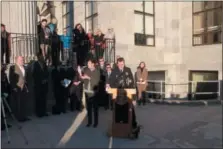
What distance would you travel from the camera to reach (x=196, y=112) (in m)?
10.3

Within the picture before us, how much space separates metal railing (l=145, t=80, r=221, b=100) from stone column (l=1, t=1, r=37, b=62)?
19.9 ft

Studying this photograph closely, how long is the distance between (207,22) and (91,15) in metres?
6.59

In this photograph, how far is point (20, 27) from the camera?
37.5ft

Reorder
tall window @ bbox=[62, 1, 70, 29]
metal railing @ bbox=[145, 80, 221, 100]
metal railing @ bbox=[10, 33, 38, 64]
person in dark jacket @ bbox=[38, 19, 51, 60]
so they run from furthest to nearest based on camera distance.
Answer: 1. tall window @ bbox=[62, 1, 70, 29]
2. metal railing @ bbox=[145, 80, 221, 100]
3. metal railing @ bbox=[10, 33, 38, 64]
4. person in dark jacket @ bbox=[38, 19, 51, 60]

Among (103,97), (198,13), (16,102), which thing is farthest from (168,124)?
(198,13)

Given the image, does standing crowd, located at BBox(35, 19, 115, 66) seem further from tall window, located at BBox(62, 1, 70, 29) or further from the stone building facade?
tall window, located at BBox(62, 1, 70, 29)

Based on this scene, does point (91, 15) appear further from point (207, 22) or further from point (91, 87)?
point (91, 87)

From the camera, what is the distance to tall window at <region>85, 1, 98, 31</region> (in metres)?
17.7

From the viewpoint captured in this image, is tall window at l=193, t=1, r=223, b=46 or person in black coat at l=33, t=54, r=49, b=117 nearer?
person in black coat at l=33, t=54, r=49, b=117

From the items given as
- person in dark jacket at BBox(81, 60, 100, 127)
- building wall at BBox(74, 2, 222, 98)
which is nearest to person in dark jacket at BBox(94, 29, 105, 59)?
building wall at BBox(74, 2, 222, 98)

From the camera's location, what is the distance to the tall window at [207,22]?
52.1 ft

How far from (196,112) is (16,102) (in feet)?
18.9

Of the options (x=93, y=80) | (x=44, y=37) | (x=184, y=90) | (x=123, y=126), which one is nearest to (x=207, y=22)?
(x=184, y=90)

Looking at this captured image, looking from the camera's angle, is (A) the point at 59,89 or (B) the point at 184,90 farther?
(B) the point at 184,90
